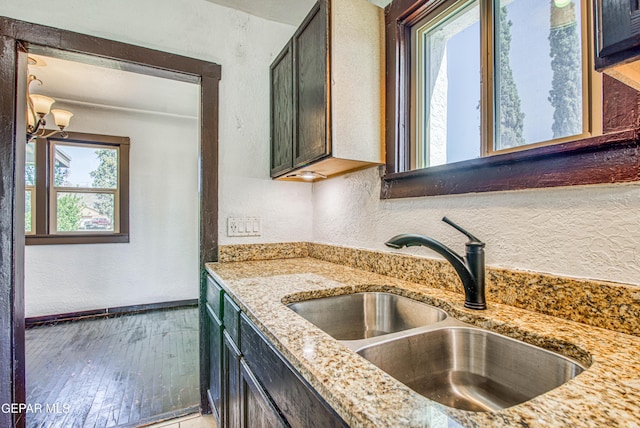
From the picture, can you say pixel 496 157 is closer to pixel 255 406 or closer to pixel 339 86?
pixel 339 86

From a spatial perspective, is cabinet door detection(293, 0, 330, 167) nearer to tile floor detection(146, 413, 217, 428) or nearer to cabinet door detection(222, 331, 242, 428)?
cabinet door detection(222, 331, 242, 428)

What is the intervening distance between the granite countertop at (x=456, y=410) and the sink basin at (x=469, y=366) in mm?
40

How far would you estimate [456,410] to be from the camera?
0.42m

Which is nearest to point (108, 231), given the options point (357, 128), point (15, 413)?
point (15, 413)

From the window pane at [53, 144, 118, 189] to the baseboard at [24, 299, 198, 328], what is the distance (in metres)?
1.48

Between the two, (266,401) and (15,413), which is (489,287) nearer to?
(266,401)

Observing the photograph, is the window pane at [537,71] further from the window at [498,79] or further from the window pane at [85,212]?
the window pane at [85,212]

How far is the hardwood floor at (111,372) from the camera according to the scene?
1.75m

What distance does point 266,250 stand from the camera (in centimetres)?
194

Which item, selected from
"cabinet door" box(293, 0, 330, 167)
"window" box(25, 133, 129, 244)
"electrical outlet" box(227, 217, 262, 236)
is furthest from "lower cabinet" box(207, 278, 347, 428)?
"window" box(25, 133, 129, 244)

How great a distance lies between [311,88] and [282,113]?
43 cm

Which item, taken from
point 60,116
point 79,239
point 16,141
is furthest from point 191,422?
point 79,239

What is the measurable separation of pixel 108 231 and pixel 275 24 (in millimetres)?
3180

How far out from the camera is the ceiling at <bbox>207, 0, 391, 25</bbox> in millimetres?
1835
